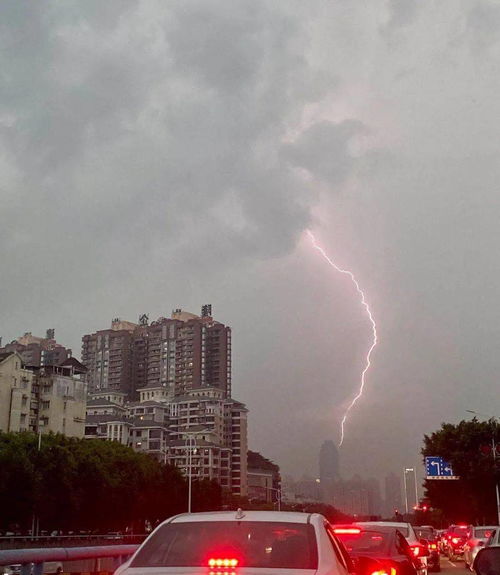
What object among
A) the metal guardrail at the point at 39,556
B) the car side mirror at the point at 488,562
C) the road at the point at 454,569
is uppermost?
the car side mirror at the point at 488,562

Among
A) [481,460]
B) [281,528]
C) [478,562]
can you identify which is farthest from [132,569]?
[481,460]

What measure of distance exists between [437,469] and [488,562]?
207ft

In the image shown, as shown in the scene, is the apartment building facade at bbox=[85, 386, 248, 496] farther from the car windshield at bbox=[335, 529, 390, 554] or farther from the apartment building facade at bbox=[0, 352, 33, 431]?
the car windshield at bbox=[335, 529, 390, 554]

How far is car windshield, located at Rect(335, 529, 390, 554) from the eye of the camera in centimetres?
1205

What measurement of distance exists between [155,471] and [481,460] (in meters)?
37.1

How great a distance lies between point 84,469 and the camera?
68812mm

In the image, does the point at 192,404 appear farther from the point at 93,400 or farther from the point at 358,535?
the point at 358,535

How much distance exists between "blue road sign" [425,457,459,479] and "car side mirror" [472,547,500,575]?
6182 centimetres

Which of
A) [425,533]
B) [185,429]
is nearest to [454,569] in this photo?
[425,533]

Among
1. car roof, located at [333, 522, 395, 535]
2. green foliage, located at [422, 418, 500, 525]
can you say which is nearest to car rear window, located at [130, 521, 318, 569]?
car roof, located at [333, 522, 395, 535]

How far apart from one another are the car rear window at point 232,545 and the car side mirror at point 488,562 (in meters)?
1.34

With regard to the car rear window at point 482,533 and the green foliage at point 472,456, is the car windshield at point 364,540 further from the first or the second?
the green foliage at point 472,456

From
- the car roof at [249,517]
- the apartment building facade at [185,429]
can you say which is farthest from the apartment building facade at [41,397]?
the car roof at [249,517]

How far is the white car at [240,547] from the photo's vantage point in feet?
→ 17.0
